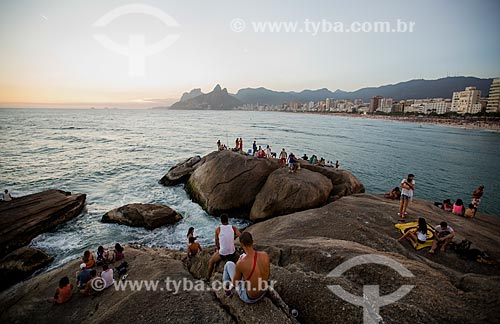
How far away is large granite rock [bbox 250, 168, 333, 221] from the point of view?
48.8 feet

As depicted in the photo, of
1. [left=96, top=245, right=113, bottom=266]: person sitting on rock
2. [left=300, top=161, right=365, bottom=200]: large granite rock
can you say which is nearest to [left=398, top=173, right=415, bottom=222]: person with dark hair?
[left=300, top=161, right=365, bottom=200]: large granite rock

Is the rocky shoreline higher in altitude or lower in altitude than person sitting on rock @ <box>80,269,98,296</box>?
higher

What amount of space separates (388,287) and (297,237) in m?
4.26

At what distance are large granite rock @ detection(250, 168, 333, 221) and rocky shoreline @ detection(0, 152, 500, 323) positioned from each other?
2.28 metres

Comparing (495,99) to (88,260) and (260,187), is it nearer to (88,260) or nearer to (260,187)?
(260,187)

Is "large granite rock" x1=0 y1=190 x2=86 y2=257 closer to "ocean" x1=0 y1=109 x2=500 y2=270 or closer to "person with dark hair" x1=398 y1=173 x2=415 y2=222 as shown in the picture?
Result: "ocean" x1=0 y1=109 x2=500 y2=270

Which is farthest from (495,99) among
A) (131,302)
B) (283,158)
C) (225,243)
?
(131,302)

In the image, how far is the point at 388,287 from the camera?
5398 mm

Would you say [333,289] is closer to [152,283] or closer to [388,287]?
[388,287]

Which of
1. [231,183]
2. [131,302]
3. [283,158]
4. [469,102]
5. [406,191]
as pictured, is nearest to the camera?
[131,302]

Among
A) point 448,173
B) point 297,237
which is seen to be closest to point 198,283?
point 297,237

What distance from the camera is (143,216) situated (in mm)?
14930

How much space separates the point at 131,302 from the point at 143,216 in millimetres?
9805

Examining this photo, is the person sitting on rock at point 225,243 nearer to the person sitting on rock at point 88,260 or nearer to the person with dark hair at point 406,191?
the person sitting on rock at point 88,260
